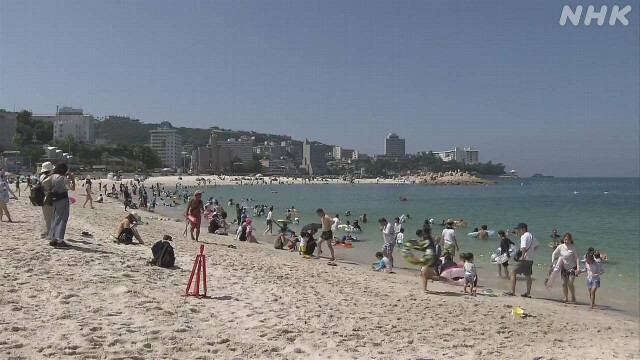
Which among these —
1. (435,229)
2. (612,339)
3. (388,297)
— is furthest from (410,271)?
(435,229)

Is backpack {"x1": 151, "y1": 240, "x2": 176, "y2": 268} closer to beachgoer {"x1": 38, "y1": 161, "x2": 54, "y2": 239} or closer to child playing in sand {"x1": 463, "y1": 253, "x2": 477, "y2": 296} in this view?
beachgoer {"x1": 38, "y1": 161, "x2": 54, "y2": 239}

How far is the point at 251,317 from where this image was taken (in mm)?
6742

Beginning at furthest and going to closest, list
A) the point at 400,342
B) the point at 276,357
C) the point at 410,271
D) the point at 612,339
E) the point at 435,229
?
the point at 435,229 → the point at 410,271 → the point at 612,339 → the point at 400,342 → the point at 276,357

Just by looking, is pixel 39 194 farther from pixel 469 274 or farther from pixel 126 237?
pixel 469 274

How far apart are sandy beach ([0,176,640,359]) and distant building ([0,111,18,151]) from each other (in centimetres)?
12319

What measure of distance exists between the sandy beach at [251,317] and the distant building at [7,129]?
123191mm

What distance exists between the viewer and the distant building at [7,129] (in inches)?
4441

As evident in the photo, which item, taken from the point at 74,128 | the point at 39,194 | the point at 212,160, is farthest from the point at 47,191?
the point at 212,160

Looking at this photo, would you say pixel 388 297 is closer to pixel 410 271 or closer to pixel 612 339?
pixel 612 339

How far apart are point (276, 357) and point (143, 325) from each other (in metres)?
1.72

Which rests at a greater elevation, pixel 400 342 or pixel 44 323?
pixel 44 323

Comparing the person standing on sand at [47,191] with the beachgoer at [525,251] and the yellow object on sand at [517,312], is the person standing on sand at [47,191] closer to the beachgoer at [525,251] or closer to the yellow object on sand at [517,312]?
the yellow object on sand at [517,312]

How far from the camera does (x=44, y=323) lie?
5.49m

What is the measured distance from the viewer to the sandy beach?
5391mm
